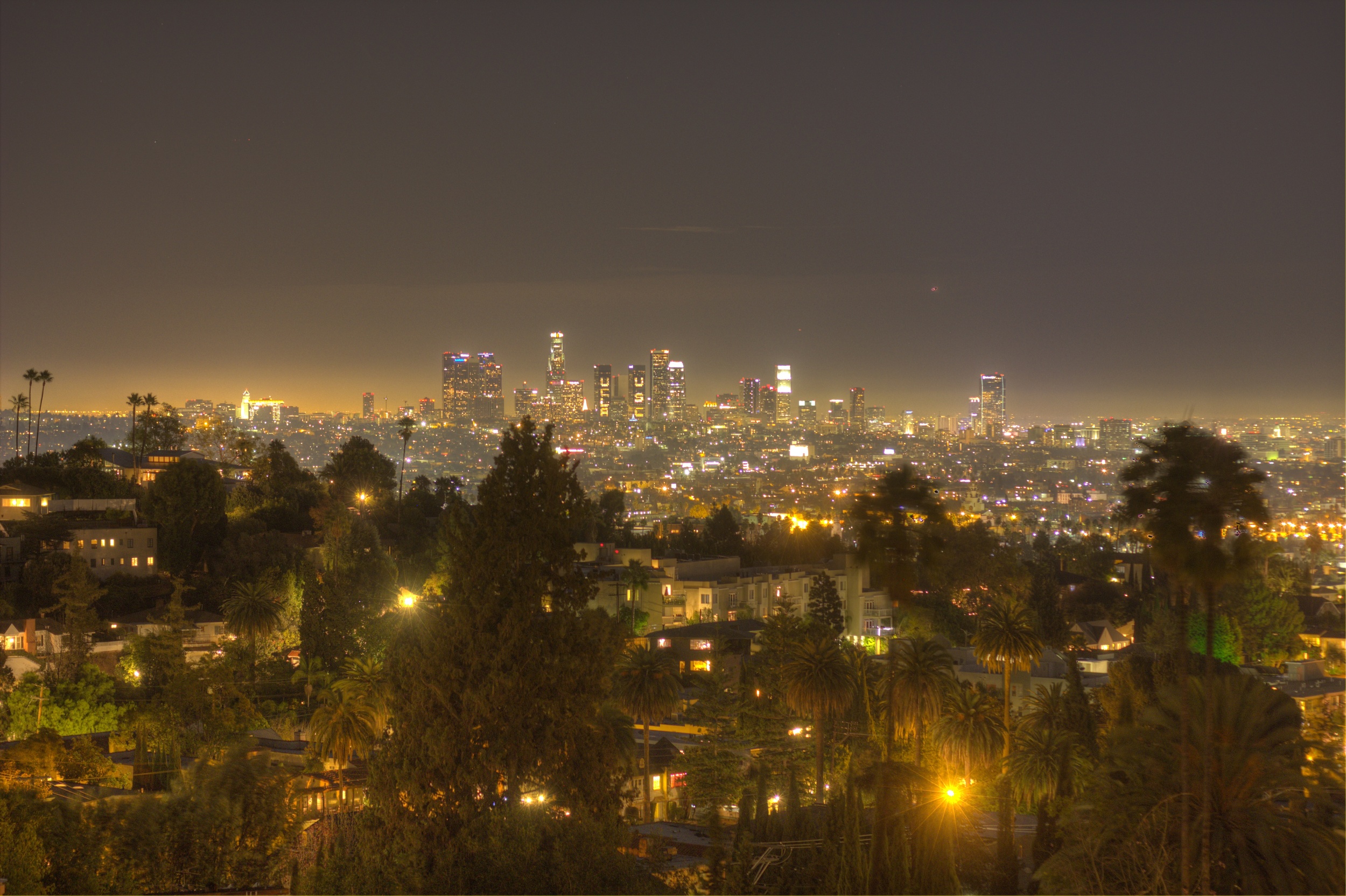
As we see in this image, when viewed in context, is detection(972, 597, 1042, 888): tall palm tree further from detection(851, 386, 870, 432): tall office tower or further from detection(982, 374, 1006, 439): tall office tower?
detection(851, 386, 870, 432): tall office tower

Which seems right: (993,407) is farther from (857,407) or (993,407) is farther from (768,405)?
(768,405)

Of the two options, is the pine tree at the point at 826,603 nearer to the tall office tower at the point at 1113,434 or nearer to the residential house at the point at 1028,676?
the residential house at the point at 1028,676

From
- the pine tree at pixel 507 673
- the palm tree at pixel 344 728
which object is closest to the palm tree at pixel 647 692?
the palm tree at pixel 344 728

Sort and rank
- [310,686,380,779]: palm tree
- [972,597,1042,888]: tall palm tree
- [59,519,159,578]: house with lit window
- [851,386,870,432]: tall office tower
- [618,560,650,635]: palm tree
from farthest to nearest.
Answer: [851,386,870,432]: tall office tower
[618,560,650,635]: palm tree
[59,519,159,578]: house with lit window
[972,597,1042,888]: tall palm tree
[310,686,380,779]: palm tree

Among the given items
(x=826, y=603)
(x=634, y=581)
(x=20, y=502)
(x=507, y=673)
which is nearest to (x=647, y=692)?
(x=507, y=673)

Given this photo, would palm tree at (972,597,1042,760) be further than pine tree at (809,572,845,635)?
No

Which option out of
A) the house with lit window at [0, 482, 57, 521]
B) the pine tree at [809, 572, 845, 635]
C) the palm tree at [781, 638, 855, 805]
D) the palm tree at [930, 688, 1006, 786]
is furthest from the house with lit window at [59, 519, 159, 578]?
the palm tree at [930, 688, 1006, 786]

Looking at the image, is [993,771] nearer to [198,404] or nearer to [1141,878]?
[1141,878]
